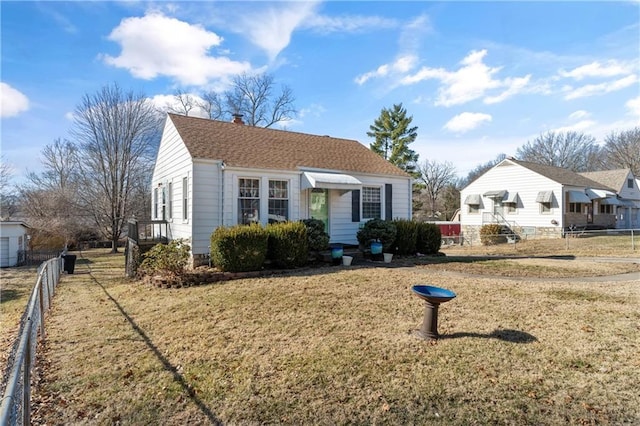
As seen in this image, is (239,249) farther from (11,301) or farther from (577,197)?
(577,197)

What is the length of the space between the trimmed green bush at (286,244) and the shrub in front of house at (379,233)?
9.08ft

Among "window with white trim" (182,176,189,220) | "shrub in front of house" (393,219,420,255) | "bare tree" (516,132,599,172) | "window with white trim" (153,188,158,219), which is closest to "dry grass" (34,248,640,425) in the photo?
"window with white trim" (182,176,189,220)

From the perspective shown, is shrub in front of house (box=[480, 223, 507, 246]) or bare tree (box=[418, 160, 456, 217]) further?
bare tree (box=[418, 160, 456, 217])

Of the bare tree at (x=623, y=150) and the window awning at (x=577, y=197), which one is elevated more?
the bare tree at (x=623, y=150)

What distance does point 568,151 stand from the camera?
4303 centimetres

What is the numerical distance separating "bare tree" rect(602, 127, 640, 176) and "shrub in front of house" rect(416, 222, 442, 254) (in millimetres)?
40615

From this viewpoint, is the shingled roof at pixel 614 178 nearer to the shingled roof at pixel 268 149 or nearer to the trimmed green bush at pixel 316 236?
the shingled roof at pixel 268 149

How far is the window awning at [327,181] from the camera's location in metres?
11.1

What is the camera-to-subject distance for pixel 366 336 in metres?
4.62

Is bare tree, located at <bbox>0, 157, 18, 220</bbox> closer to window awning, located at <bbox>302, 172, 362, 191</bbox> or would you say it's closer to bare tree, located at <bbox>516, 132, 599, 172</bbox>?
window awning, located at <bbox>302, 172, 362, 191</bbox>

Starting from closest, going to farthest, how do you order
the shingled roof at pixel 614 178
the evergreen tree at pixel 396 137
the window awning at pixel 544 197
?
the window awning at pixel 544 197 < the shingled roof at pixel 614 178 < the evergreen tree at pixel 396 137

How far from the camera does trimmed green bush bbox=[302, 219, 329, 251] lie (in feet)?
34.1

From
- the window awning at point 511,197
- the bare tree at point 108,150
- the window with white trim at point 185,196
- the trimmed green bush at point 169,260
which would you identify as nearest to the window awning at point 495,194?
the window awning at point 511,197

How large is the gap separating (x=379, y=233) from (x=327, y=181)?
2.63 m
